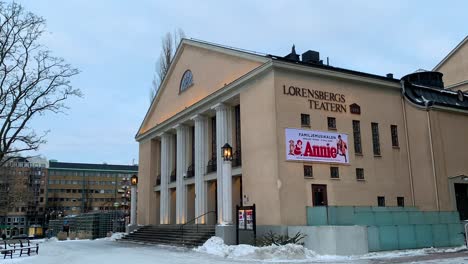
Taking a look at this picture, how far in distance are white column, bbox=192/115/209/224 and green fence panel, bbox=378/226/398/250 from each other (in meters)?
13.0

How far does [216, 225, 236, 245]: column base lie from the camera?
23469 millimetres

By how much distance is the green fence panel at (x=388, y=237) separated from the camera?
20.0m

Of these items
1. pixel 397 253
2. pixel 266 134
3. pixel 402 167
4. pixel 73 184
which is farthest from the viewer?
pixel 73 184

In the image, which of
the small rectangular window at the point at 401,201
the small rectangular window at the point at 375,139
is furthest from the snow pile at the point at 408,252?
the small rectangular window at the point at 375,139

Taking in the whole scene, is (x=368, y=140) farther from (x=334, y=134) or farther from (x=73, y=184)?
(x=73, y=184)

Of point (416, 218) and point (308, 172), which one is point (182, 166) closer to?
point (308, 172)

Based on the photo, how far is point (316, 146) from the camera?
23938 millimetres

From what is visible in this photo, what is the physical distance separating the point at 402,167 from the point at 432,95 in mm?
5311

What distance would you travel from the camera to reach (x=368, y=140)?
25.9 meters

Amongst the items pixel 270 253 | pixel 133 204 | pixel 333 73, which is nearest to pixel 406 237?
pixel 270 253

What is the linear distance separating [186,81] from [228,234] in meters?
14.3

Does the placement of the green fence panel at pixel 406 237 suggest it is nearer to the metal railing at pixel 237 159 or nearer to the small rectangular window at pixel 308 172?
the small rectangular window at pixel 308 172

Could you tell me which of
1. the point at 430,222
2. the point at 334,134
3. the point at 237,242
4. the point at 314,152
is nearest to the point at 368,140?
the point at 334,134

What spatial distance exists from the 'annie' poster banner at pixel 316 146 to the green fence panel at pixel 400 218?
4176 mm
